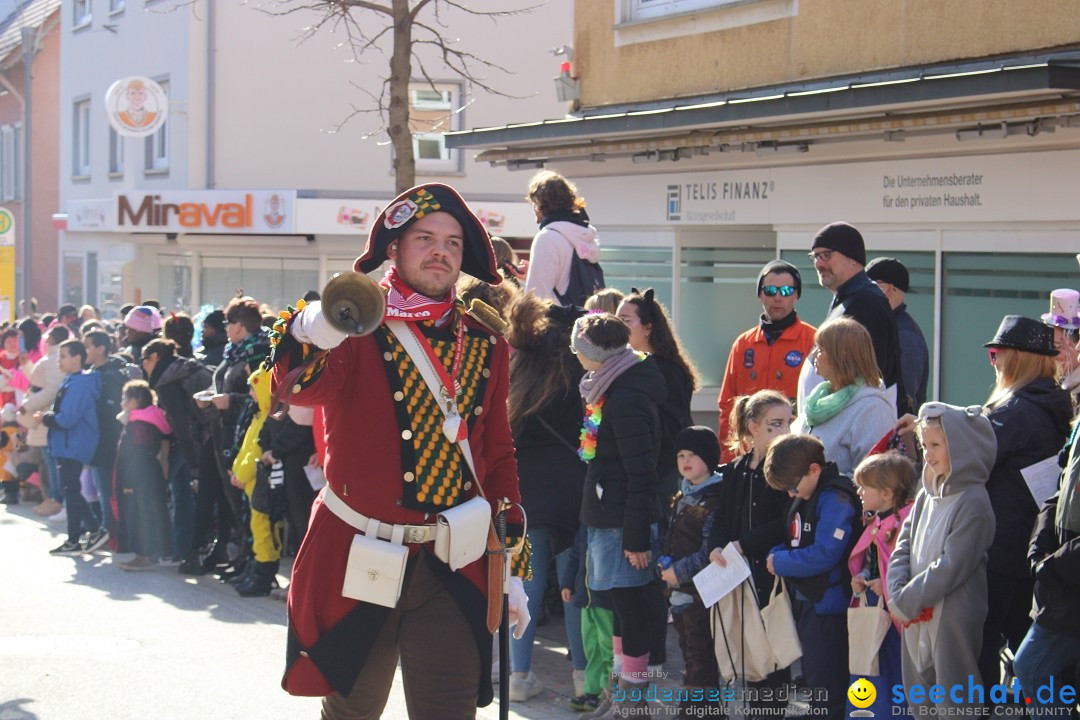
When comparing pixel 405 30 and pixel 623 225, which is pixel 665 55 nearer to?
pixel 623 225

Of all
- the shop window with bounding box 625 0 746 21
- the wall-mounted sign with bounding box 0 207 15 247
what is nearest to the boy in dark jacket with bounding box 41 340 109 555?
A: the shop window with bounding box 625 0 746 21

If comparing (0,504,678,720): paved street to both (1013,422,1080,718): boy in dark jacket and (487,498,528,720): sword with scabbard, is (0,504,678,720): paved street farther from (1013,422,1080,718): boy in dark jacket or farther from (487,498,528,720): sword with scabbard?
(1013,422,1080,718): boy in dark jacket

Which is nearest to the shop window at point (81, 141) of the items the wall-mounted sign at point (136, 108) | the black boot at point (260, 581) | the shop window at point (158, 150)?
the shop window at point (158, 150)

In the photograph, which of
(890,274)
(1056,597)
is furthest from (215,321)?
(1056,597)

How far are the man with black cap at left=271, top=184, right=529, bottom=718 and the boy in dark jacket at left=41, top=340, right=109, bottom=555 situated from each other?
7676 mm

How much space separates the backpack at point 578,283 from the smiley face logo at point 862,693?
3441mm

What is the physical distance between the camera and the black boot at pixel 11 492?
568 inches

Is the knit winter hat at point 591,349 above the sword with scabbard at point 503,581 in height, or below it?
above

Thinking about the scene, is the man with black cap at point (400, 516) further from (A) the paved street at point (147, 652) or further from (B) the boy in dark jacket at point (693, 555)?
(A) the paved street at point (147, 652)

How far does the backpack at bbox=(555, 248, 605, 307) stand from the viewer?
868 centimetres

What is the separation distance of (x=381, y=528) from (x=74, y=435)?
7944 mm

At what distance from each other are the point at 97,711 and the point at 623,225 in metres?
7.38

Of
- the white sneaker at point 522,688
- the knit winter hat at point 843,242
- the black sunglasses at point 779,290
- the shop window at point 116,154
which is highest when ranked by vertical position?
the shop window at point 116,154

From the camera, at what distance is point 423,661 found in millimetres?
4223
